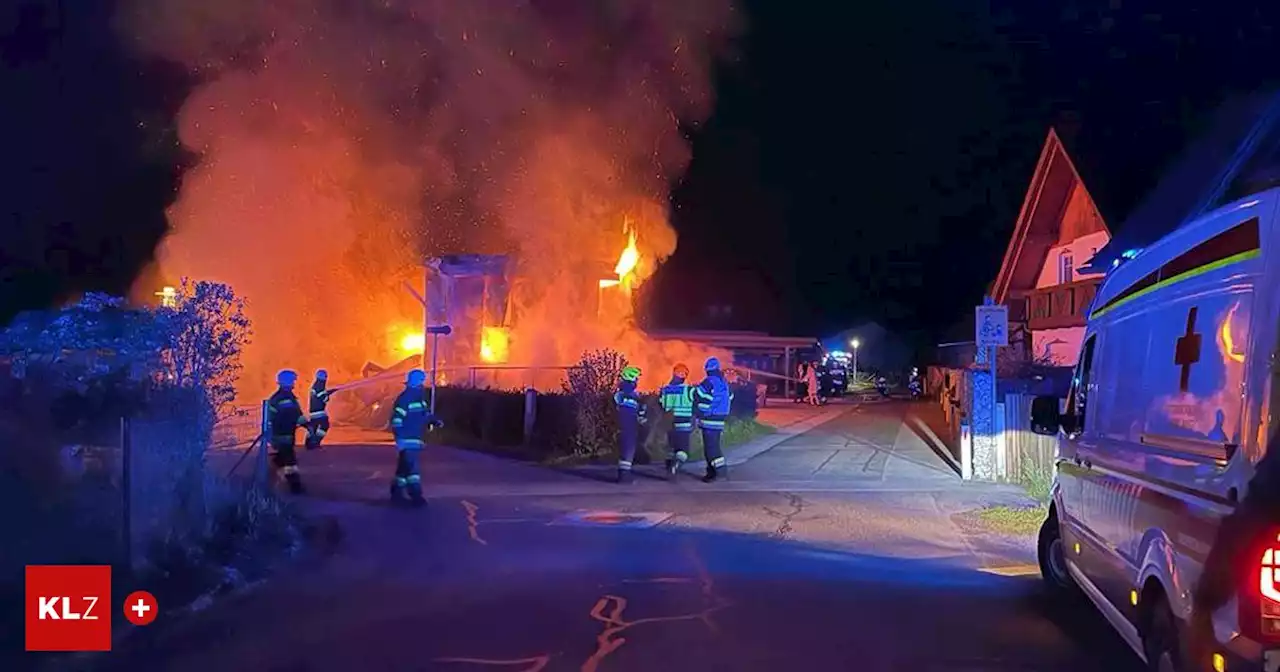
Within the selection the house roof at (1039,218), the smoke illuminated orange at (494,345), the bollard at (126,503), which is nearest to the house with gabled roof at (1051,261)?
the house roof at (1039,218)

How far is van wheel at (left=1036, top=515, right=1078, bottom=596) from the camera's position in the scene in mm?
7859

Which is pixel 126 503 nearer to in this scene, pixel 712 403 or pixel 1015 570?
pixel 1015 570

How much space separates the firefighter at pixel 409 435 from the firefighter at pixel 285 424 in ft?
4.98

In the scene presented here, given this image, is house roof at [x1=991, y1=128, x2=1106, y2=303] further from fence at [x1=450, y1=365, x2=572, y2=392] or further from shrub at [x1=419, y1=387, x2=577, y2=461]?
shrub at [x1=419, y1=387, x2=577, y2=461]

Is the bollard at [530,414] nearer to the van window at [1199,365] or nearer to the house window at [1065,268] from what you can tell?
the van window at [1199,365]

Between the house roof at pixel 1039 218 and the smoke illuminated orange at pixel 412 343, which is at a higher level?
the house roof at pixel 1039 218

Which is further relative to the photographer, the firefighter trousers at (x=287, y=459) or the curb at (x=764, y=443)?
the curb at (x=764, y=443)

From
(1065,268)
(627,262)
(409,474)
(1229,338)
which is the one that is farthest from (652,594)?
(1065,268)

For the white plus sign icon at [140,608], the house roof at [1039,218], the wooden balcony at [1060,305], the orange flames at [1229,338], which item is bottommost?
the white plus sign icon at [140,608]

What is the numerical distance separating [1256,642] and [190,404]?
8.63 meters

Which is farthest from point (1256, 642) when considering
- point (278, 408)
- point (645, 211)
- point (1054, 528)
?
point (645, 211)

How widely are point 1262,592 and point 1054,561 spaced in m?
4.33

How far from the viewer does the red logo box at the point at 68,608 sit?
19.9 ft

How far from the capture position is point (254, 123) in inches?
1244
